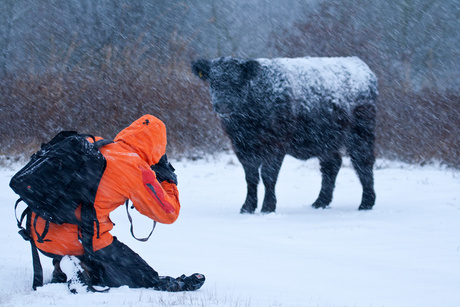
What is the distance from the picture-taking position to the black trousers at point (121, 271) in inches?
134

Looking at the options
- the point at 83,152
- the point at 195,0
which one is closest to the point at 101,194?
the point at 83,152

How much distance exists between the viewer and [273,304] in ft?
10.9

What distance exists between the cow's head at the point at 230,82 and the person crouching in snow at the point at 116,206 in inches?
145

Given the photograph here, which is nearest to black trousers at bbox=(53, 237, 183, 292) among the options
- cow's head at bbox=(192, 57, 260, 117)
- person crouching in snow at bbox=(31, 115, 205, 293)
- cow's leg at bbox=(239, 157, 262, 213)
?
person crouching in snow at bbox=(31, 115, 205, 293)

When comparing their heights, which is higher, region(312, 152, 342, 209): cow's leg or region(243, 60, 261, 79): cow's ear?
region(243, 60, 261, 79): cow's ear

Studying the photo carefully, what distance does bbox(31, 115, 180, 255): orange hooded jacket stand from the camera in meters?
3.28

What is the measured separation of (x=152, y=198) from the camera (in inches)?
129

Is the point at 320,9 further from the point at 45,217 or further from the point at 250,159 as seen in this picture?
the point at 45,217

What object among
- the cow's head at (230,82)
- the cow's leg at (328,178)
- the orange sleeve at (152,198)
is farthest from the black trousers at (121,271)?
the cow's leg at (328,178)

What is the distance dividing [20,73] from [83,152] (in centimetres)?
970

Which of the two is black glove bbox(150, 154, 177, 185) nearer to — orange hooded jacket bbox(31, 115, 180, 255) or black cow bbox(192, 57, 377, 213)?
orange hooded jacket bbox(31, 115, 180, 255)

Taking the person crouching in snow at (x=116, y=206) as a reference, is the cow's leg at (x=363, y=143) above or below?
above

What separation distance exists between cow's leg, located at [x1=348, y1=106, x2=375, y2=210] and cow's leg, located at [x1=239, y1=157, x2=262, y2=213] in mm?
1626

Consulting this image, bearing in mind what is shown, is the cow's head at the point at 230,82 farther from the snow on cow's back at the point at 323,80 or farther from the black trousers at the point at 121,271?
the black trousers at the point at 121,271
